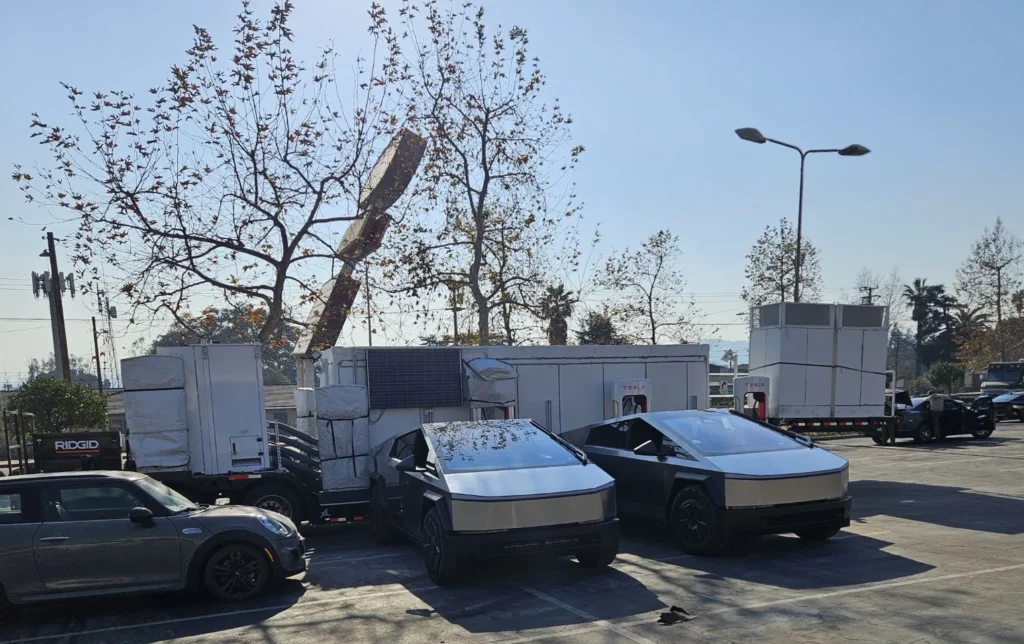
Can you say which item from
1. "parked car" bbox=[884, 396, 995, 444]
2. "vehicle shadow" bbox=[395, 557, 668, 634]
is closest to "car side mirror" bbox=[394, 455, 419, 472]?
"vehicle shadow" bbox=[395, 557, 668, 634]

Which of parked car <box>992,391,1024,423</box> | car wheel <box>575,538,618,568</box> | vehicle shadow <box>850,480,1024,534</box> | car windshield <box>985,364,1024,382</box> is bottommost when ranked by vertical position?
parked car <box>992,391,1024,423</box>

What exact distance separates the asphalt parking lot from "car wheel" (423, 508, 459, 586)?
0.15 m

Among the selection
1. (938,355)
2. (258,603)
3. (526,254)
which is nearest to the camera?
(258,603)

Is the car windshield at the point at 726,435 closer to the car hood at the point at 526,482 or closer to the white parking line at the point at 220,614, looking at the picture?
the car hood at the point at 526,482

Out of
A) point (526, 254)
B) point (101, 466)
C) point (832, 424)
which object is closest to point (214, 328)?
point (101, 466)

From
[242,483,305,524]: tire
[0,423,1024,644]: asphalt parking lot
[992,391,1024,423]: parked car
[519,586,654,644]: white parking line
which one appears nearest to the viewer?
[519,586,654,644]: white parking line

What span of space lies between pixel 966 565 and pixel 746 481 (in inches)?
86.1

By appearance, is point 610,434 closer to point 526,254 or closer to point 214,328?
point 214,328

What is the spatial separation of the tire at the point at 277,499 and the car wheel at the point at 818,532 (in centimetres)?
645

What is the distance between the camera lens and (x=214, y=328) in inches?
607

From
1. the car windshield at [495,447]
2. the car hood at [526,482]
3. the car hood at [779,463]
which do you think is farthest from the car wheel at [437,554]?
the car hood at [779,463]

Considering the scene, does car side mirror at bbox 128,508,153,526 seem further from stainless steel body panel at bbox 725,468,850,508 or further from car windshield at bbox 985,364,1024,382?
car windshield at bbox 985,364,1024,382

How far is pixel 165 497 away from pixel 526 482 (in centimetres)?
353

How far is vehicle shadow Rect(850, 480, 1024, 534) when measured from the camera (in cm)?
1020
